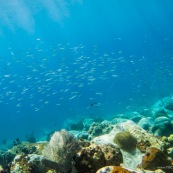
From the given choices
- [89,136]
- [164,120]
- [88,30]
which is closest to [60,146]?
[164,120]

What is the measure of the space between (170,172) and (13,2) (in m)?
44.6

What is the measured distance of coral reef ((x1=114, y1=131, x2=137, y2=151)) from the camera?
29.8 ft

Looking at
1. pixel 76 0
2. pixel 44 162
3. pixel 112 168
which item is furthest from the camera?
pixel 76 0

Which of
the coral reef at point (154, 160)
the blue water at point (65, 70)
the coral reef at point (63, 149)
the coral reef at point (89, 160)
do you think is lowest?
the coral reef at point (154, 160)

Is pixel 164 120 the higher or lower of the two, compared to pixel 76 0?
lower

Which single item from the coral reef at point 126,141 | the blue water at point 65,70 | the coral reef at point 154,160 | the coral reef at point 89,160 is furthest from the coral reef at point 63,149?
the blue water at point 65,70

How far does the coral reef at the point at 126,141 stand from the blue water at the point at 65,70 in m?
15.0

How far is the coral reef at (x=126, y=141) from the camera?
9.08 metres

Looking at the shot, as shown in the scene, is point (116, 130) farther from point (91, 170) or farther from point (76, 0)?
point (76, 0)

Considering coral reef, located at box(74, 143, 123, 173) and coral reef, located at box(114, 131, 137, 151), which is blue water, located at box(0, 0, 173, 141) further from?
coral reef, located at box(74, 143, 123, 173)

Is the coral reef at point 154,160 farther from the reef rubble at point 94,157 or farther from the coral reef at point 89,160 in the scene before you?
the coral reef at point 89,160

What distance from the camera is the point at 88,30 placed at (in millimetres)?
169000

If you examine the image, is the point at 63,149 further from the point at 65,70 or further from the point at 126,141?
the point at 65,70

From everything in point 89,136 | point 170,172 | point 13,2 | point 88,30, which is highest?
point 88,30
